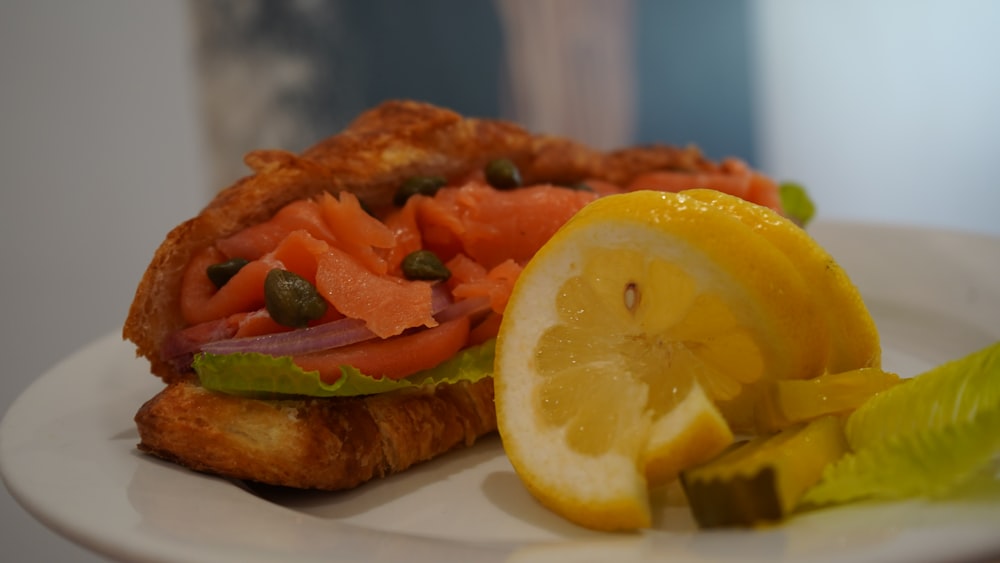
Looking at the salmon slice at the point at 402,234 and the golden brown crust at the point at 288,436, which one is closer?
the golden brown crust at the point at 288,436

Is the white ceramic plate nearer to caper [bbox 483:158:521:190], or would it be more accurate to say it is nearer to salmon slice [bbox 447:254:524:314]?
salmon slice [bbox 447:254:524:314]

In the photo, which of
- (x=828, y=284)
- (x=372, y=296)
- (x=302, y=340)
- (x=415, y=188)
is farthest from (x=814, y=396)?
(x=415, y=188)

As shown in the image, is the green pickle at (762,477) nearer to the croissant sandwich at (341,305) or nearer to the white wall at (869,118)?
the croissant sandwich at (341,305)

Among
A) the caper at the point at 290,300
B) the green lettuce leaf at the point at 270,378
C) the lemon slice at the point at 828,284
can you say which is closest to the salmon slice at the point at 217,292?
the caper at the point at 290,300

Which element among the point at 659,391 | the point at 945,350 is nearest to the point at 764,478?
the point at 659,391

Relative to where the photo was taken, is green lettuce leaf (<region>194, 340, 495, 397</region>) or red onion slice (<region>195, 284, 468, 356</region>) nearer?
green lettuce leaf (<region>194, 340, 495, 397</region>)

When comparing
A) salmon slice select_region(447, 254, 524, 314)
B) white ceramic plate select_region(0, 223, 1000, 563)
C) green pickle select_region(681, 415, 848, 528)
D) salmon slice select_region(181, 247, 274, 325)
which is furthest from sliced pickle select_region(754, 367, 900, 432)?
salmon slice select_region(181, 247, 274, 325)
